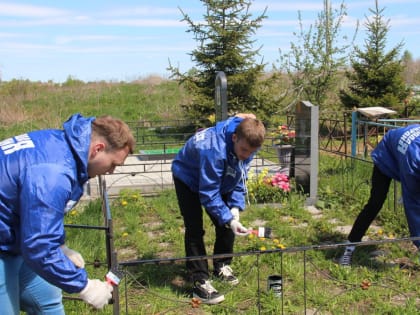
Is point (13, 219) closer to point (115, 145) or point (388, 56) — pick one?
point (115, 145)

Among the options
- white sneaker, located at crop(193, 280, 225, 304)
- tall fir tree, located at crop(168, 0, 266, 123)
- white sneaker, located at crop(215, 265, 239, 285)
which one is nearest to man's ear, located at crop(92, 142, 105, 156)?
white sneaker, located at crop(193, 280, 225, 304)

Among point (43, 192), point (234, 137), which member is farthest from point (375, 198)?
point (43, 192)

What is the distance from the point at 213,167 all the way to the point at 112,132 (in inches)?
48.9

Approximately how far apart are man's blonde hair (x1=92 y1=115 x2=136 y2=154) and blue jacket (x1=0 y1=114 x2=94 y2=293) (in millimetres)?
40

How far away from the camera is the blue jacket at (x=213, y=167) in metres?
3.13

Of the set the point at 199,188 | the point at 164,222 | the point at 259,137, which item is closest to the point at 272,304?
the point at 199,188

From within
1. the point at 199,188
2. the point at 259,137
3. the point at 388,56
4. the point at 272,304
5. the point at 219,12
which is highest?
the point at 219,12

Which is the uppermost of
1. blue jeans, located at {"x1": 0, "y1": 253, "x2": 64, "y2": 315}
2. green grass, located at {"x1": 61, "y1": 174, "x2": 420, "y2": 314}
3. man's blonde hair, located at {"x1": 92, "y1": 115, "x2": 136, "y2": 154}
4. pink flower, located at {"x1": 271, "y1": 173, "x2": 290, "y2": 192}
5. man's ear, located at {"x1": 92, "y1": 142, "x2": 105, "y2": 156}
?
man's blonde hair, located at {"x1": 92, "y1": 115, "x2": 136, "y2": 154}

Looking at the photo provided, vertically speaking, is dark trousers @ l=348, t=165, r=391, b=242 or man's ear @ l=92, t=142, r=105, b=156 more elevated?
man's ear @ l=92, t=142, r=105, b=156

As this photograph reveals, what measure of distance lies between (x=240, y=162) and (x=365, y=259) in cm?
168

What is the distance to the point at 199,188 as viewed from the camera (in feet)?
10.4

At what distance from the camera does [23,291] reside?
2.22 meters

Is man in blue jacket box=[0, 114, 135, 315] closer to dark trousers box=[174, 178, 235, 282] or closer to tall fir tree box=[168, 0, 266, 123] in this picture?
dark trousers box=[174, 178, 235, 282]

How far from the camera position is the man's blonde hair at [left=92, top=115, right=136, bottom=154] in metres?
1.97
